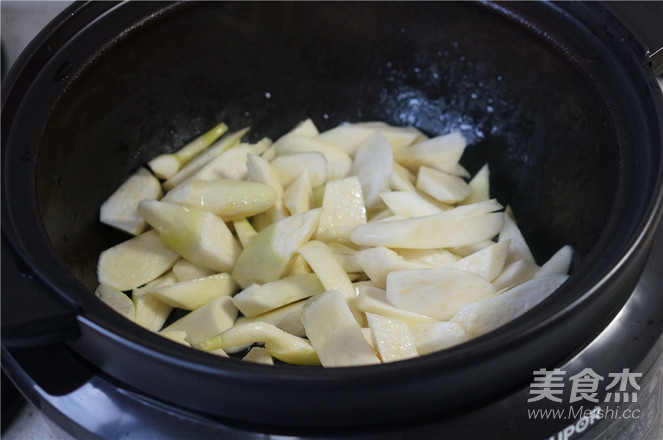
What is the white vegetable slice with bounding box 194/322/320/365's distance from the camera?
836 millimetres

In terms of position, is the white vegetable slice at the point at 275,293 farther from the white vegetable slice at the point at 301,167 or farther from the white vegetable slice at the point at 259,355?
the white vegetable slice at the point at 301,167

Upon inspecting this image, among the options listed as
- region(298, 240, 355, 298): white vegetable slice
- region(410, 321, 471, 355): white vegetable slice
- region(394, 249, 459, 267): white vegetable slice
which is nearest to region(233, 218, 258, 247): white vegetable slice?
region(298, 240, 355, 298): white vegetable slice

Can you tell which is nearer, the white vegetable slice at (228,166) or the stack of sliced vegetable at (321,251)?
the stack of sliced vegetable at (321,251)

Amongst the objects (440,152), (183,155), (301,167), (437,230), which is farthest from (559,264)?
(183,155)

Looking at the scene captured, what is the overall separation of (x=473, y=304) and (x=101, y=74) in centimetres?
63

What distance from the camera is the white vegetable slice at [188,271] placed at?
1.08 m

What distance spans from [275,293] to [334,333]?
0.55 ft

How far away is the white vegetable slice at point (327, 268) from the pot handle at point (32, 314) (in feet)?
1.18

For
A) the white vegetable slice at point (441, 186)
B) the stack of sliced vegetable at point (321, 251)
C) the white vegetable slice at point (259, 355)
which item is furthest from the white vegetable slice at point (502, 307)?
the white vegetable slice at point (441, 186)

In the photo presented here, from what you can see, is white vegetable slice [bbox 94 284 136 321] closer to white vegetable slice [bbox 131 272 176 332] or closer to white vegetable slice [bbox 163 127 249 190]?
white vegetable slice [bbox 131 272 176 332]

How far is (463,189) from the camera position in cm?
118

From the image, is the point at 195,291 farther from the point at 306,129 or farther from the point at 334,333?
the point at 306,129

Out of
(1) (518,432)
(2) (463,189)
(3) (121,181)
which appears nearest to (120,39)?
(3) (121,181)

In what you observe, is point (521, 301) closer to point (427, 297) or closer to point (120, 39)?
point (427, 297)
